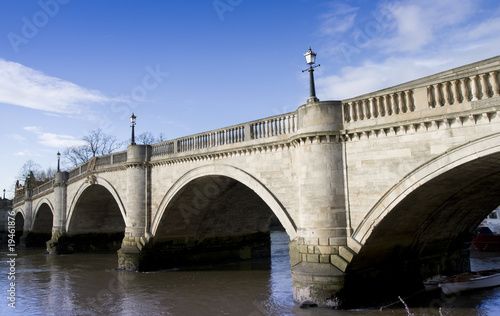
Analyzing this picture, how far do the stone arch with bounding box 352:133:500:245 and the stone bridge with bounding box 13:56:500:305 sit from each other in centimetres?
2

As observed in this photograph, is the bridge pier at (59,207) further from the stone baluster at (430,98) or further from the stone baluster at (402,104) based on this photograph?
the stone baluster at (430,98)

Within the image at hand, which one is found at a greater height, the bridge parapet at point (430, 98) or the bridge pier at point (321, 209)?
the bridge parapet at point (430, 98)

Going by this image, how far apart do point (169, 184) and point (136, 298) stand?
6005mm

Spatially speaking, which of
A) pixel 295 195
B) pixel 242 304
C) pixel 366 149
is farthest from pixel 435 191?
pixel 242 304

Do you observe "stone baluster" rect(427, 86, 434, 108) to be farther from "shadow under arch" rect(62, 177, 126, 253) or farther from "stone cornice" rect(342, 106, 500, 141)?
"shadow under arch" rect(62, 177, 126, 253)

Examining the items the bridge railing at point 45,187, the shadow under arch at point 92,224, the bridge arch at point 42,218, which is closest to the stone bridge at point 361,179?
the shadow under arch at point 92,224

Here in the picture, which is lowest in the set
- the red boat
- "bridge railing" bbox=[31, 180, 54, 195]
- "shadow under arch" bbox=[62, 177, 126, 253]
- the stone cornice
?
the red boat

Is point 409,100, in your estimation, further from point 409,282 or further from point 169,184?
point 169,184

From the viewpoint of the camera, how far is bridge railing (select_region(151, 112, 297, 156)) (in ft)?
44.3

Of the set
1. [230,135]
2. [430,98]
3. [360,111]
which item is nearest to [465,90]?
[430,98]

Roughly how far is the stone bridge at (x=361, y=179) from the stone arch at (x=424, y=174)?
0.02m

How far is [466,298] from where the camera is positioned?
1255 centimetres

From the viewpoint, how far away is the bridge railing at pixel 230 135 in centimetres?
1350

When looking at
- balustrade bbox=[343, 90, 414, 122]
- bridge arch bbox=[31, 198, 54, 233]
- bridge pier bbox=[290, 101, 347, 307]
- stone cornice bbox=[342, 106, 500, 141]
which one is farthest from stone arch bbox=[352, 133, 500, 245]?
bridge arch bbox=[31, 198, 54, 233]
